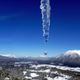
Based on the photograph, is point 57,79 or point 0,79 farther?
point 57,79

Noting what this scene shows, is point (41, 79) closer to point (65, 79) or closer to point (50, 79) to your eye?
point (50, 79)

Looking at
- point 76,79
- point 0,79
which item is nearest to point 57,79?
point 76,79

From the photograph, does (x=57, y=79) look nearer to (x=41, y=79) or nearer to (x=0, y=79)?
(x=41, y=79)

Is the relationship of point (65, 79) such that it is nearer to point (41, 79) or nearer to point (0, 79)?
point (41, 79)

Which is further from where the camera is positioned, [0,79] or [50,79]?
[50,79]

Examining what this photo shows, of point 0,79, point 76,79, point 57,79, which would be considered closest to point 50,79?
point 57,79

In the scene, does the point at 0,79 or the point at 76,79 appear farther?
the point at 76,79

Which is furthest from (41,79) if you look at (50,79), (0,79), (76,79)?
(0,79)

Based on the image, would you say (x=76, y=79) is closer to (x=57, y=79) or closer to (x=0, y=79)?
(x=57, y=79)

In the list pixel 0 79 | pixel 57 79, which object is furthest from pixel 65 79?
pixel 0 79
